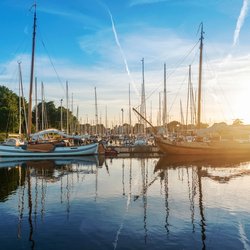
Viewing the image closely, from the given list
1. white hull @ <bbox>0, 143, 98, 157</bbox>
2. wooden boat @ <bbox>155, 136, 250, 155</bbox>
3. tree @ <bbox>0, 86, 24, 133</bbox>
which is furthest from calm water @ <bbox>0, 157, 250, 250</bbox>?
tree @ <bbox>0, 86, 24, 133</bbox>

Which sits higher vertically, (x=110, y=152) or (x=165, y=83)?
(x=165, y=83)

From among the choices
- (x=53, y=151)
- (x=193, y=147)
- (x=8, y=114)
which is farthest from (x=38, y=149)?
(x=8, y=114)

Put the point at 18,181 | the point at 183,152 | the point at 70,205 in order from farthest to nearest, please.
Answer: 1. the point at 183,152
2. the point at 18,181
3. the point at 70,205

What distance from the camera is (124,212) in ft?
58.4

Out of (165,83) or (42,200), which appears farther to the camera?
(165,83)

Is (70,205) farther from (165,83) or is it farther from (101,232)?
(165,83)

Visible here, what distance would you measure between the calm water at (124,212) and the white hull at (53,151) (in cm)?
2067

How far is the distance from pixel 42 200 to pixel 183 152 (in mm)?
37903

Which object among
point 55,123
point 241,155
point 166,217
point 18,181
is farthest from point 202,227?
point 55,123

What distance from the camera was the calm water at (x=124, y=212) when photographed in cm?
1324

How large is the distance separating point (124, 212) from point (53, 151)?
3669cm

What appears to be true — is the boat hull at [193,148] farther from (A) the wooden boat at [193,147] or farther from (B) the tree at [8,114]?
(B) the tree at [8,114]

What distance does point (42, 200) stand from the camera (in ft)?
68.4

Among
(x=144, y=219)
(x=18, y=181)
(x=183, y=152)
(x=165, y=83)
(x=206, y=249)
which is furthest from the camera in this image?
(x=165, y=83)
